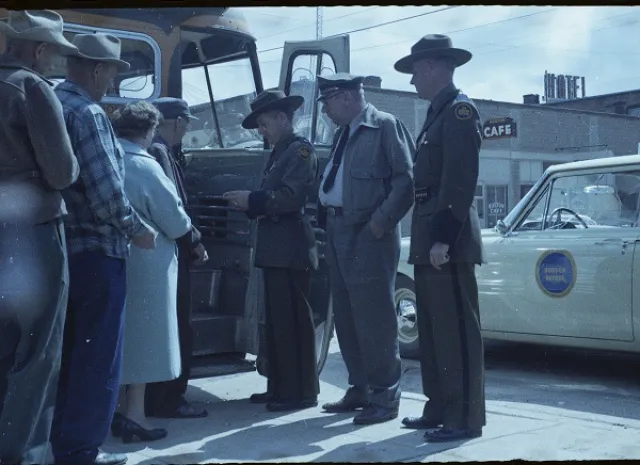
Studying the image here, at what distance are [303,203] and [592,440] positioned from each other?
206cm

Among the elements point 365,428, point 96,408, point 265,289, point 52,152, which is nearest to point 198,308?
point 265,289

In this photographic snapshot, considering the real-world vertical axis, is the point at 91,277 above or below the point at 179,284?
above

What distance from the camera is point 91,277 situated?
3803 mm

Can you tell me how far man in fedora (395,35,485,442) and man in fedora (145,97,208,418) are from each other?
4.19 ft

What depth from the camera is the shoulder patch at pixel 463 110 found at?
4.40m

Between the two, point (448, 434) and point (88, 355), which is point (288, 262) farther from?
point (88, 355)

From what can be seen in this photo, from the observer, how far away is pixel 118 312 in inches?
153

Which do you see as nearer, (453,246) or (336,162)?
(453,246)

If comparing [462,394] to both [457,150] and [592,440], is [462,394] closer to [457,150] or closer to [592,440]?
[592,440]

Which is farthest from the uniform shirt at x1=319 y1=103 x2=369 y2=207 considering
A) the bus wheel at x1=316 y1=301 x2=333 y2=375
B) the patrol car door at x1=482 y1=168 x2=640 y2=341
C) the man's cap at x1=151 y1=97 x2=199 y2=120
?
the patrol car door at x1=482 y1=168 x2=640 y2=341

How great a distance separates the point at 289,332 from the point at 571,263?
238 cm

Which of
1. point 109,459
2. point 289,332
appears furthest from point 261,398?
point 109,459

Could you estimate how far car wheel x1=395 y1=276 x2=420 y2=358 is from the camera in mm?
7469

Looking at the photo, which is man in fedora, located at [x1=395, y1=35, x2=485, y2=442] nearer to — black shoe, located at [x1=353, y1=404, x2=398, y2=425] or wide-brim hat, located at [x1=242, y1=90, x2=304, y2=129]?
black shoe, located at [x1=353, y1=404, x2=398, y2=425]
